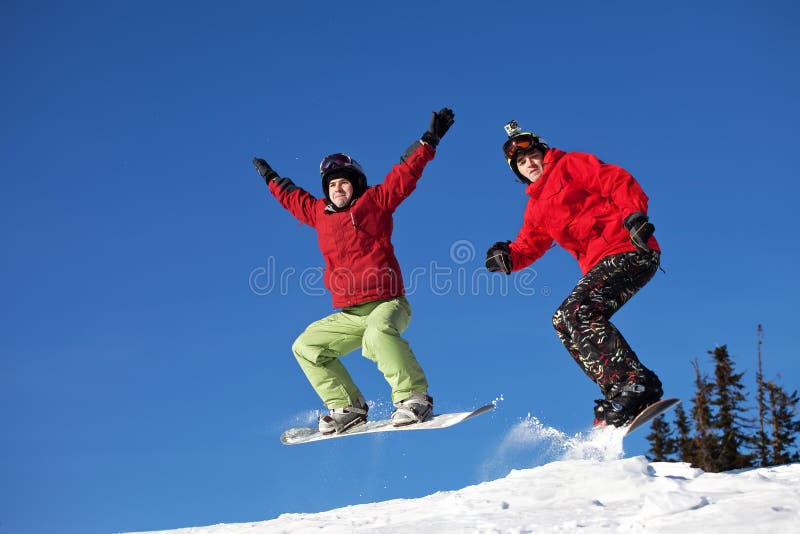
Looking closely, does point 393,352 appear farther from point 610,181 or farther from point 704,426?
point 704,426

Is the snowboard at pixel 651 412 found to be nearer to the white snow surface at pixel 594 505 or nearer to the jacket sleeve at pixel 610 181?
the white snow surface at pixel 594 505

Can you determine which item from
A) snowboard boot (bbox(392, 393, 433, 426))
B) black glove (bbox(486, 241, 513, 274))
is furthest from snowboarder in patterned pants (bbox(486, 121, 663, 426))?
snowboard boot (bbox(392, 393, 433, 426))

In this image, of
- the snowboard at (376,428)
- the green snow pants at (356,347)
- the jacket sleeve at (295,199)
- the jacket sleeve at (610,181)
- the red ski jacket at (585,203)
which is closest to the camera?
the jacket sleeve at (610,181)

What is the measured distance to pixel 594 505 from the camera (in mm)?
5133

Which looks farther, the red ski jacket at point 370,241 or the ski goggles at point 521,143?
the red ski jacket at point 370,241

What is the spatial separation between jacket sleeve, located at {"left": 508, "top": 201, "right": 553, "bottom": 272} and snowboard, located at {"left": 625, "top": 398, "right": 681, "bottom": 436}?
209 cm

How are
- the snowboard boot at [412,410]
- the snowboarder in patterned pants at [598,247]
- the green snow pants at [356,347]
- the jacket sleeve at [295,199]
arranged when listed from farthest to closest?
the jacket sleeve at [295,199], the green snow pants at [356,347], the snowboard boot at [412,410], the snowboarder in patterned pants at [598,247]

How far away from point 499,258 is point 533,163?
1.02 meters

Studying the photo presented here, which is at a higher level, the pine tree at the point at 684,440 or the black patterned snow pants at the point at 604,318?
the pine tree at the point at 684,440

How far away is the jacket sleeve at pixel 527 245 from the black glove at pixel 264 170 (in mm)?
3149

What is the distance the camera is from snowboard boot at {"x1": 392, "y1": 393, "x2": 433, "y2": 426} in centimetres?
738

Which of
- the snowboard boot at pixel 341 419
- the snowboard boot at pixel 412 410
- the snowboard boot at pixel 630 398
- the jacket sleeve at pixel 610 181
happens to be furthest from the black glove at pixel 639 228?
the snowboard boot at pixel 341 419

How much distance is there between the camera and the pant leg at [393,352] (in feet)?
24.4

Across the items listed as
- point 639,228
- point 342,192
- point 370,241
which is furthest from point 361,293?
point 639,228
